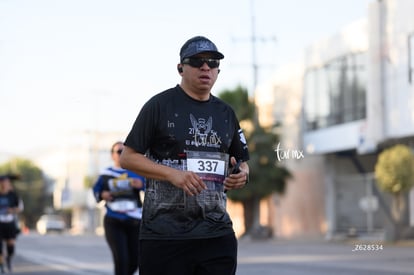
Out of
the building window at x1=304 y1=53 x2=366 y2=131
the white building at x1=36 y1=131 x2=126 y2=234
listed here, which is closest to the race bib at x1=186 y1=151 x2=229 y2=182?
the building window at x1=304 y1=53 x2=366 y2=131

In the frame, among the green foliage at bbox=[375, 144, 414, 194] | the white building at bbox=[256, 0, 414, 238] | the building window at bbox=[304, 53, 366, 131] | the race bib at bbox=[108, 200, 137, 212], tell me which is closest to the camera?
the race bib at bbox=[108, 200, 137, 212]

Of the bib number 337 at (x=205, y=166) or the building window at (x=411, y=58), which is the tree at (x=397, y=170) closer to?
the building window at (x=411, y=58)

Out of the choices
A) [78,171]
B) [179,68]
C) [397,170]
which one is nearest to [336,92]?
[397,170]

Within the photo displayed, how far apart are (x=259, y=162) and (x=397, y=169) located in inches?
450

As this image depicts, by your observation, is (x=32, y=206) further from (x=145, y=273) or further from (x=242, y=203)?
(x=145, y=273)

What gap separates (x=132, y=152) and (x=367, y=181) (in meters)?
31.3

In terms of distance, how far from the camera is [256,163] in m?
38.6

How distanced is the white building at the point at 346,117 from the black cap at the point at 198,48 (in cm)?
2438

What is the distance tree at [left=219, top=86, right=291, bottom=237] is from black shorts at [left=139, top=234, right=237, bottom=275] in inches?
1293

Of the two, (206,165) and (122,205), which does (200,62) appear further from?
(122,205)

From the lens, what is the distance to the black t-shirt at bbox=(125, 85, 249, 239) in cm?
493

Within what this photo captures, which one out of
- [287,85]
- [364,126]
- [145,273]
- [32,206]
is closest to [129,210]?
[145,273]

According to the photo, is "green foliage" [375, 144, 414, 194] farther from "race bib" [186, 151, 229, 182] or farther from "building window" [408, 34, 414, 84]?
"race bib" [186, 151, 229, 182]

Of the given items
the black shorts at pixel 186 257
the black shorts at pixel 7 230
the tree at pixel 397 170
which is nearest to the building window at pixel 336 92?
the tree at pixel 397 170
